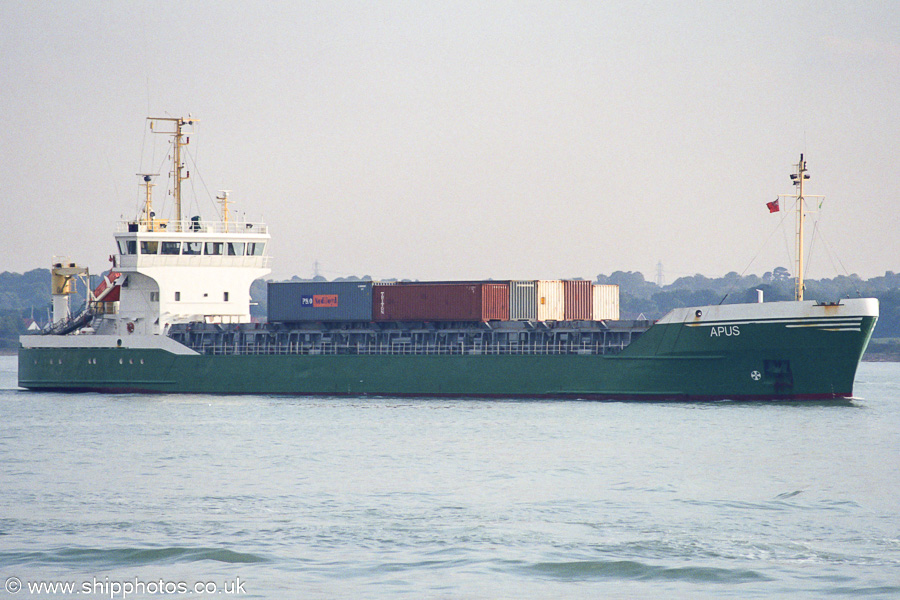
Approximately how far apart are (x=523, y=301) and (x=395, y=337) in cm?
659

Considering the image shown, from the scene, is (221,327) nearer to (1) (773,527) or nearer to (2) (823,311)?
(2) (823,311)

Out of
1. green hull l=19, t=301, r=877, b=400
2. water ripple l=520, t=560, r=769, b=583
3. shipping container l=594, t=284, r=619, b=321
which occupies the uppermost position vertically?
shipping container l=594, t=284, r=619, b=321

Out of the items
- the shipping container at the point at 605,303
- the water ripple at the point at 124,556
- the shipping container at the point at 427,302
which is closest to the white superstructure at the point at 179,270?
the shipping container at the point at 427,302

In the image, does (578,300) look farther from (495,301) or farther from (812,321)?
Result: (812,321)

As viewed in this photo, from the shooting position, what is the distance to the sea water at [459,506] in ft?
60.5

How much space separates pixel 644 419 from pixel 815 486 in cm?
1355

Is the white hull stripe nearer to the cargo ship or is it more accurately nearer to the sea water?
the cargo ship

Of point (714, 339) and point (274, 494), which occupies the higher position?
point (714, 339)

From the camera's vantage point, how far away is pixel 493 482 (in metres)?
27.5

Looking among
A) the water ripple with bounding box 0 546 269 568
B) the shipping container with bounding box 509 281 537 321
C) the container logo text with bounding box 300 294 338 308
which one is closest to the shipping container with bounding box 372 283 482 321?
the shipping container with bounding box 509 281 537 321

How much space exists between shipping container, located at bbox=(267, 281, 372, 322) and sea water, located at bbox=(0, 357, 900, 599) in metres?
9.73

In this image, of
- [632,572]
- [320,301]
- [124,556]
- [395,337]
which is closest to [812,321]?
[395,337]

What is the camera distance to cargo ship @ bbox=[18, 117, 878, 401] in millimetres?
43594

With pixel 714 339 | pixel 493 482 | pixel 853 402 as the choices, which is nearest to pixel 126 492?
pixel 493 482
